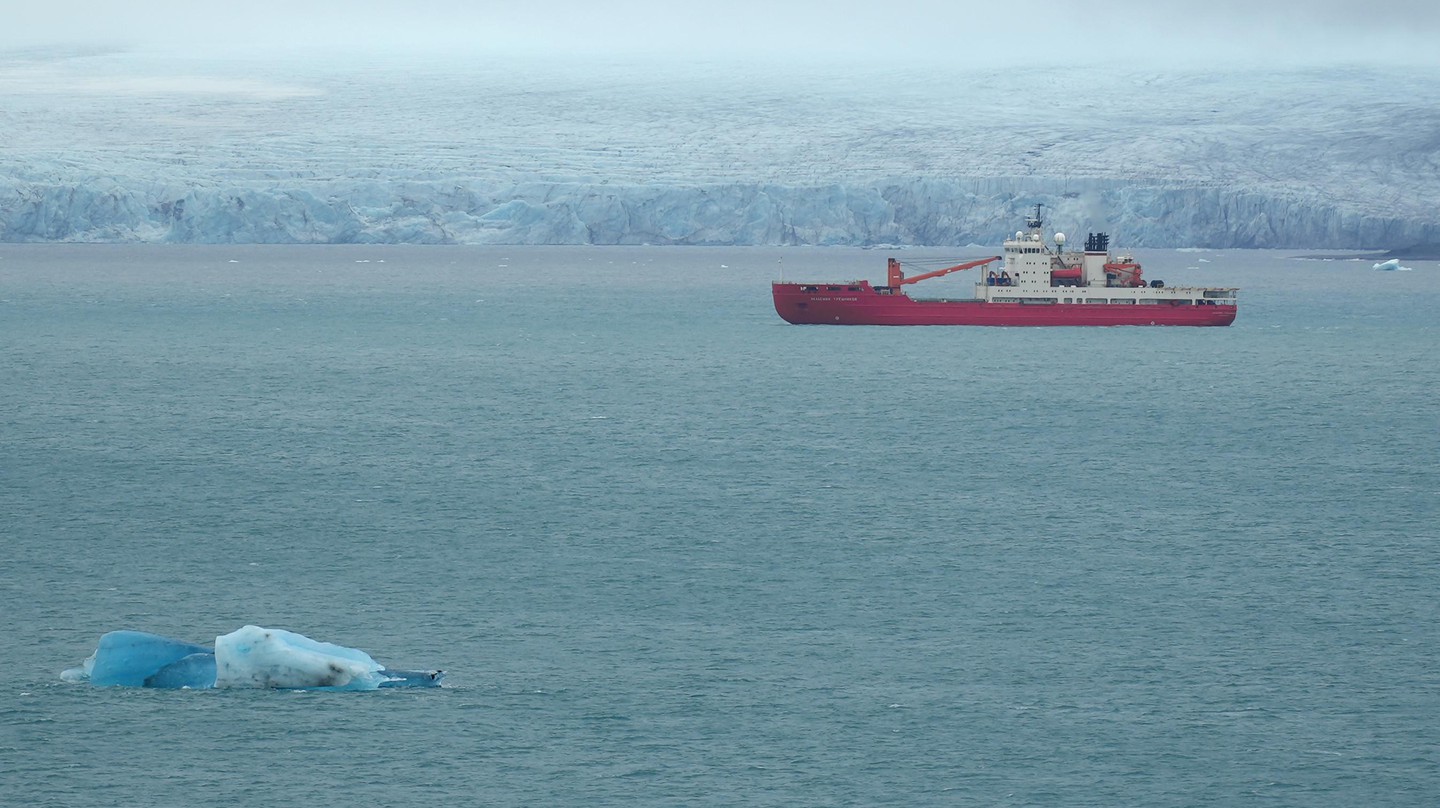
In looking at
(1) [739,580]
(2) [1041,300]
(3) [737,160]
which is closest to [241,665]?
(1) [739,580]

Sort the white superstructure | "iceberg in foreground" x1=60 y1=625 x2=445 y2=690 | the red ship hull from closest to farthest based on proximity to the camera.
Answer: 1. "iceberg in foreground" x1=60 y1=625 x2=445 y2=690
2. the white superstructure
3. the red ship hull

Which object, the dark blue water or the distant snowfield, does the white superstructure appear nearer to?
the dark blue water

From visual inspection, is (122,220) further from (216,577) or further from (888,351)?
(216,577)

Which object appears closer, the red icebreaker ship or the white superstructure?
the white superstructure

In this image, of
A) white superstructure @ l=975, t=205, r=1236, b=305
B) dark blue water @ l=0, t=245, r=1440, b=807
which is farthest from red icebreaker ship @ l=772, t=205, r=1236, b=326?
dark blue water @ l=0, t=245, r=1440, b=807

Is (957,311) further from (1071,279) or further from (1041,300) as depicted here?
(1071,279)

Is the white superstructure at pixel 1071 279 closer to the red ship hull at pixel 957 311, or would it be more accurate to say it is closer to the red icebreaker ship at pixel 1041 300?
the red icebreaker ship at pixel 1041 300
